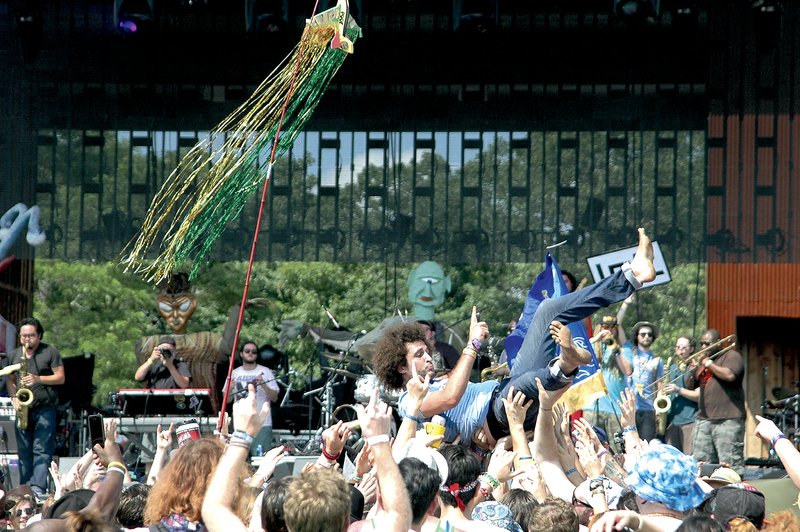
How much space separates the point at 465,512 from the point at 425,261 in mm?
8364

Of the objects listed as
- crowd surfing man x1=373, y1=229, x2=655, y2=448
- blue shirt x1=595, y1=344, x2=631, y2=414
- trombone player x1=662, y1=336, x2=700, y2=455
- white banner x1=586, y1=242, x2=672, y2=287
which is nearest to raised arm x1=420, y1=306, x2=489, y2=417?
crowd surfing man x1=373, y1=229, x2=655, y2=448

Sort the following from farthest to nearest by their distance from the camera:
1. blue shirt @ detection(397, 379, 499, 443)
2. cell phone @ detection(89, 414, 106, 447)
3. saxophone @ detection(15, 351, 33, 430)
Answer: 1. saxophone @ detection(15, 351, 33, 430)
2. cell phone @ detection(89, 414, 106, 447)
3. blue shirt @ detection(397, 379, 499, 443)

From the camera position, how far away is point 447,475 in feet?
12.7

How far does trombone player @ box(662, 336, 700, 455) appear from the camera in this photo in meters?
10.7

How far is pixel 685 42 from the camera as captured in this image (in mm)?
11945

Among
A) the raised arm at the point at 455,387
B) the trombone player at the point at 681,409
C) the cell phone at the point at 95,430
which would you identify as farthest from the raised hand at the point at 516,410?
the trombone player at the point at 681,409

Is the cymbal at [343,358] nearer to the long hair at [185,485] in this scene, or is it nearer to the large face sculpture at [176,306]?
the large face sculpture at [176,306]

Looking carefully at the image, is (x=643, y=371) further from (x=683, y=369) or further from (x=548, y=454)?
(x=548, y=454)

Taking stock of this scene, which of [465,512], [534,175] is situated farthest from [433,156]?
[465,512]

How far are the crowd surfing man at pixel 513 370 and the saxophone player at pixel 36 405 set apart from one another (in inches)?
169

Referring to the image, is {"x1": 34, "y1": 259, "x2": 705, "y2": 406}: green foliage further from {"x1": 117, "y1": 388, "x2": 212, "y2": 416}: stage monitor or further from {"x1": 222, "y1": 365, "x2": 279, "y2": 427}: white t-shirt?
{"x1": 117, "y1": 388, "x2": 212, "y2": 416}: stage monitor

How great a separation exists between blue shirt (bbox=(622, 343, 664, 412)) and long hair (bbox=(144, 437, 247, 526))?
7.23 meters

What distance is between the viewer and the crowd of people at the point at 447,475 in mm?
3102

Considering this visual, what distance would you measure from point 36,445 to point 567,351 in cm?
567
